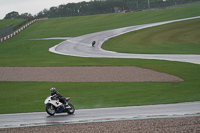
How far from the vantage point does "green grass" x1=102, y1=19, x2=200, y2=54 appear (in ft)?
157

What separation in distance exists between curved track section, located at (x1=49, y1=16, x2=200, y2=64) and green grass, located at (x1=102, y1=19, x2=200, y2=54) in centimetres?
272

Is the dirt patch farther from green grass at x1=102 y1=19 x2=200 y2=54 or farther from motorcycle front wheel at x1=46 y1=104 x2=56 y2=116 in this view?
green grass at x1=102 y1=19 x2=200 y2=54

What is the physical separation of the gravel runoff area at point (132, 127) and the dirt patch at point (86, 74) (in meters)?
11.6

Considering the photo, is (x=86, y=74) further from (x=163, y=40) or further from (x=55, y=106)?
(x=163, y=40)

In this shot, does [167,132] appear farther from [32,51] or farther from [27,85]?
[32,51]

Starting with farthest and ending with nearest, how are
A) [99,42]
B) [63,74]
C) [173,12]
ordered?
[173,12] < [99,42] < [63,74]

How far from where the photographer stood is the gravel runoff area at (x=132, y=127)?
43.8 feet

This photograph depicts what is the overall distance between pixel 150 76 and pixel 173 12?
63.9m

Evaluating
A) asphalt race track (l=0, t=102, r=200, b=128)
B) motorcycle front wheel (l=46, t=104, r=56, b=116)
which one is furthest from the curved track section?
motorcycle front wheel (l=46, t=104, r=56, b=116)

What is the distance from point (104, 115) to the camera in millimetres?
16562

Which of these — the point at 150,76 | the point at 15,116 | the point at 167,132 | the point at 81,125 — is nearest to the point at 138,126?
the point at 167,132

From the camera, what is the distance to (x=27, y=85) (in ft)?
87.4

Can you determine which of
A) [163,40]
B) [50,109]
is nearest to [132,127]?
[50,109]

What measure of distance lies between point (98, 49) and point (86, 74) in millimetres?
23003
